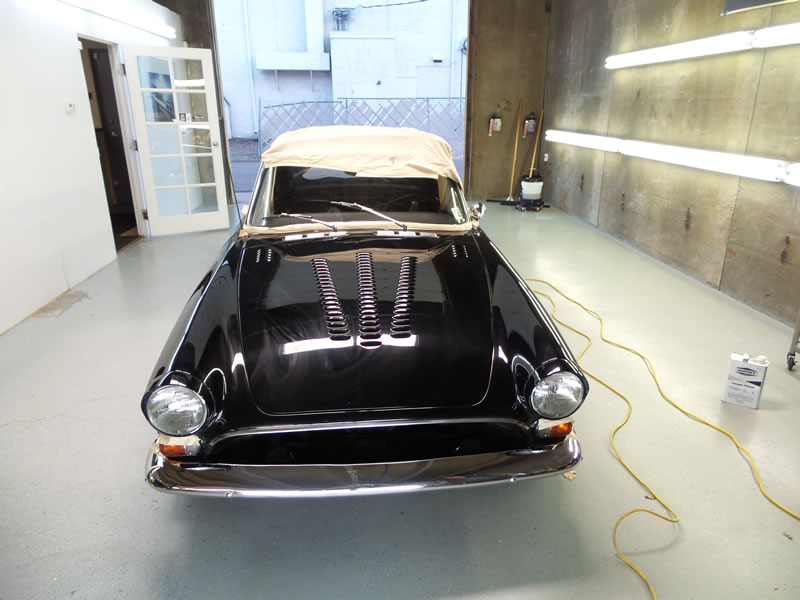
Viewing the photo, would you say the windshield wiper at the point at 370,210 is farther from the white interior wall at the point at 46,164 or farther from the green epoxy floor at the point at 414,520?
the white interior wall at the point at 46,164

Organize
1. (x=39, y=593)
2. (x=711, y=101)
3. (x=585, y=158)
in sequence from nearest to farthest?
(x=39, y=593), (x=711, y=101), (x=585, y=158)

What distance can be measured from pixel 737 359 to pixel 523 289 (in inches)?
51.0

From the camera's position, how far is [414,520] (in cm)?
189

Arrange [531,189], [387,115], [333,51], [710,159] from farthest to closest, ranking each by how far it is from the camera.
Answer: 1. [333,51]
2. [387,115]
3. [531,189]
4. [710,159]

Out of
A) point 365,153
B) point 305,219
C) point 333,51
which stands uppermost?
point 333,51

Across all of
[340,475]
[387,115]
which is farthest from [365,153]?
[387,115]

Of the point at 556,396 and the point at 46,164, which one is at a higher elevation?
the point at 46,164

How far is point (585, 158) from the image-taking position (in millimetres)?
6715

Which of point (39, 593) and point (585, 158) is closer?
point (39, 593)

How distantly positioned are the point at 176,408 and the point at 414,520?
0.93 meters

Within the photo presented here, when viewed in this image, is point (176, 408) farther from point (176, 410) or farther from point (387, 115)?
point (387, 115)

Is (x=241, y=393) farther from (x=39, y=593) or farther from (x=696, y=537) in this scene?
(x=696, y=537)

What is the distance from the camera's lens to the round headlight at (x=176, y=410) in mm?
1516

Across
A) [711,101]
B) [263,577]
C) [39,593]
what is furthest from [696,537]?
[711,101]
